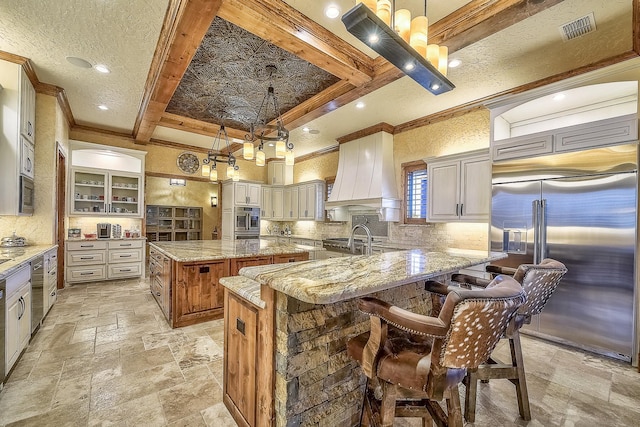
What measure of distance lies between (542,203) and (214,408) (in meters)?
3.70

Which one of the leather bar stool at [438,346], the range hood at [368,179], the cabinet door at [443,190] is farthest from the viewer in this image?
the range hood at [368,179]

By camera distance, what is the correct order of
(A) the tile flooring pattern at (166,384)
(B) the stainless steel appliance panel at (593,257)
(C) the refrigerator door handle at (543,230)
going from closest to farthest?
(A) the tile flooring pattern at (166,384) < (B) the stainless steel appliance panel at (593,257) < (C) the refrigerator door handle at (543,230)

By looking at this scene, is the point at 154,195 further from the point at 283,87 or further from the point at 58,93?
the point at 283,87

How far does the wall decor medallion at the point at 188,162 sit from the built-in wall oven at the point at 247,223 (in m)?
1.48

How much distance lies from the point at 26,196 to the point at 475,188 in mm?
5813

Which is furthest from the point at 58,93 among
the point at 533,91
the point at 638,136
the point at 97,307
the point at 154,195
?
the point at 638,136

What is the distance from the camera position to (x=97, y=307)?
389 centimetres

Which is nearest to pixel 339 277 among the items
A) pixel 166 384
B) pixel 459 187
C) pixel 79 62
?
pixel 166 384

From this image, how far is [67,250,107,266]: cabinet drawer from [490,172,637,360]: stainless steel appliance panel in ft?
22.0

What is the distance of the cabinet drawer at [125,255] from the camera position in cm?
534

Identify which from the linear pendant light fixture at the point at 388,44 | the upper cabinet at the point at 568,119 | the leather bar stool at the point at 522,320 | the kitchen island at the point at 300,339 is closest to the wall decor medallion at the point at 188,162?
the kitchen island at the point at 300,339

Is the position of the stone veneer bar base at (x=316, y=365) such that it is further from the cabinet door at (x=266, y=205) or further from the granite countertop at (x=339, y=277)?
the cabinet door at (x=266, y=205)

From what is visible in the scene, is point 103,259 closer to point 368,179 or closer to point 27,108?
point 27,108

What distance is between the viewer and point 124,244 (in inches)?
215
